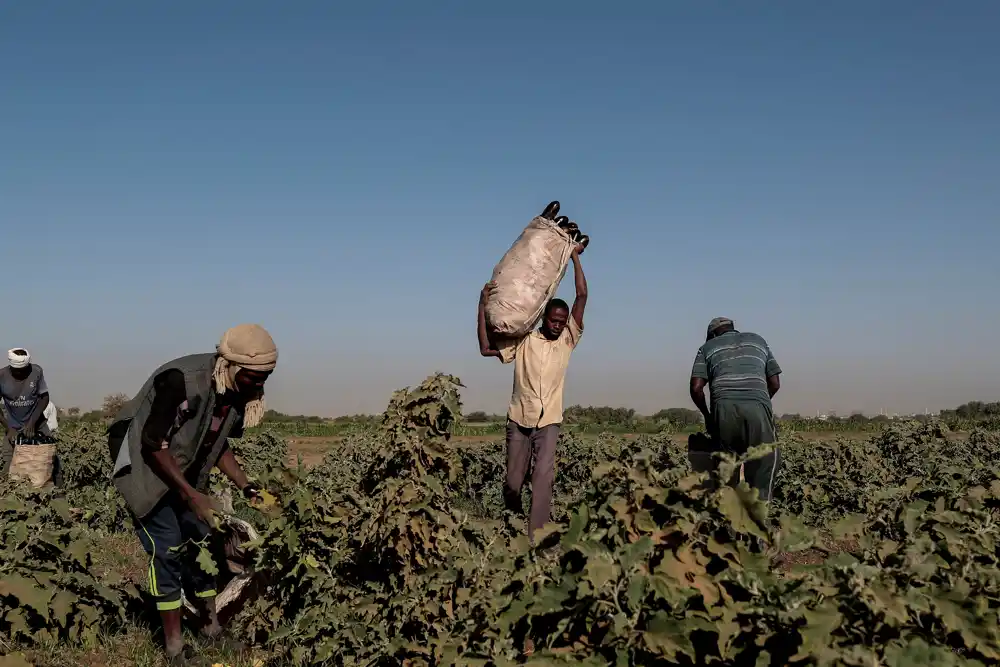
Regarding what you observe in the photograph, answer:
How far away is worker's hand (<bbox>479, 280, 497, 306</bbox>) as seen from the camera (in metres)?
6.43

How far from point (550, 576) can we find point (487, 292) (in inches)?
150

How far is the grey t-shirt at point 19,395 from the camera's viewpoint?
30.9ft

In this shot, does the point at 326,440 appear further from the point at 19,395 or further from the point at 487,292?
the point at 487,292

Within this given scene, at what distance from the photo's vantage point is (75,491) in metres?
10.4

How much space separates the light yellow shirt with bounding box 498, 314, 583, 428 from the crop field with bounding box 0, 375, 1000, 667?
6.16 ft

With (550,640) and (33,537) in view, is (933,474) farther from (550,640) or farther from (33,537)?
(33,537)

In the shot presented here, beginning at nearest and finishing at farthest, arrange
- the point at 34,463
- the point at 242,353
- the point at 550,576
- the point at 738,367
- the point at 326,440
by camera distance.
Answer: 1. the point at 550,576
2. the point at 242,353
3. the point at 738,367
4. the point at 34,463
5. the point at 326,440

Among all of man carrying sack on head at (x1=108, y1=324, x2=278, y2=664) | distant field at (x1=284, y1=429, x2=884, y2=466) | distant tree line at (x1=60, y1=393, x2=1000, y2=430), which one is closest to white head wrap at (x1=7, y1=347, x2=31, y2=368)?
man carrying sack on head at (x1=108, y1=324, x2=278, y2=664)

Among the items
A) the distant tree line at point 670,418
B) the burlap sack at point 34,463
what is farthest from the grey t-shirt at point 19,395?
the distant tree line at point 670,418

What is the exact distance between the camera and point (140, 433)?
176 inches

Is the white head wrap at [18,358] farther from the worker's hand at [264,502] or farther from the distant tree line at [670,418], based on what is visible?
the distant tree line at [670,418]

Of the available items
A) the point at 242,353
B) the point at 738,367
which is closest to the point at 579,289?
the point at 738,367

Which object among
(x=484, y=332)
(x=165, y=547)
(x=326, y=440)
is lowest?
(x=326, y=440)

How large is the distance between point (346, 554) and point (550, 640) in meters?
1.83
